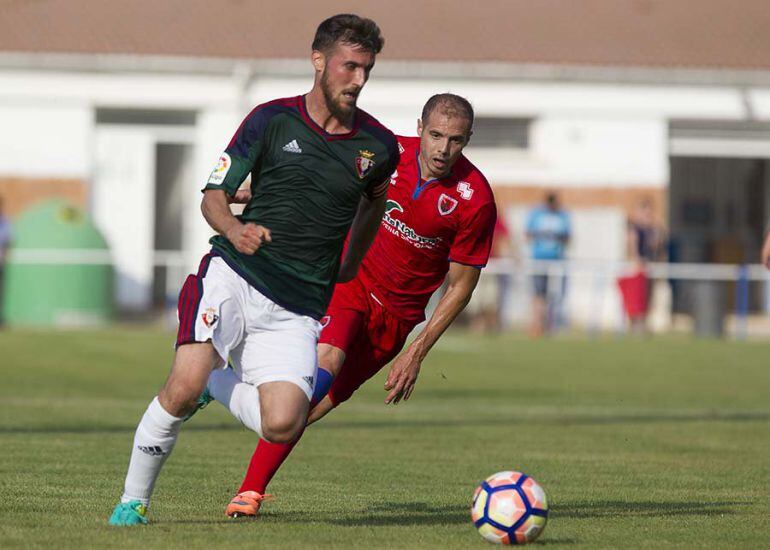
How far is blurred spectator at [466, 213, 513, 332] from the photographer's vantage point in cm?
2575

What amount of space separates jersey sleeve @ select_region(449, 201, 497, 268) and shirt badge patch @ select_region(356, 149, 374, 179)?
46.7 inches

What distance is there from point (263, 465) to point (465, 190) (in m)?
1.86

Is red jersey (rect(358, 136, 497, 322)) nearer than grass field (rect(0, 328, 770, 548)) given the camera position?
No

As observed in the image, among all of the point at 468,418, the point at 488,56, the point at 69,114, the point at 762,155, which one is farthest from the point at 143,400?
the point at 762,155

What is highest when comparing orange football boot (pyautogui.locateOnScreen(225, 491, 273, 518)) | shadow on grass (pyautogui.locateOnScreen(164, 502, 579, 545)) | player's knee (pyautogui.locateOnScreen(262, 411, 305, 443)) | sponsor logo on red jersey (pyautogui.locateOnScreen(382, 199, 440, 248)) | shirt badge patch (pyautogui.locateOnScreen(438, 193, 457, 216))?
shirt badge patch (pyautogui.locateOnScreen(438, 193, 457, 216))

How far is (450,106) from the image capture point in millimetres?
8438

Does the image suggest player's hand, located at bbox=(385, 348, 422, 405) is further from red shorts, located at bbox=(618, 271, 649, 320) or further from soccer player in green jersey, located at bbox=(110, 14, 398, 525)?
red shorts, located at bbox=(618, 271, 649, 320)

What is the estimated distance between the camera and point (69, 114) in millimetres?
28125

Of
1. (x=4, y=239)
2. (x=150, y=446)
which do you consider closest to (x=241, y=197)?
(x=150, y=446)

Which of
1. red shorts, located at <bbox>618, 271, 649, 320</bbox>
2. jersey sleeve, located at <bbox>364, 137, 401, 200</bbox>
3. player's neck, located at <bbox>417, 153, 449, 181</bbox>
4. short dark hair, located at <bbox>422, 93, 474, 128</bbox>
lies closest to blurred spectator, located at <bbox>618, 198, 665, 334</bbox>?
red shorts, located at <bbox>618, 271, 649, 320</bbox>

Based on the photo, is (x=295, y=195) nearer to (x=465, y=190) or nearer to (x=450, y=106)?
(x=450, y=106)

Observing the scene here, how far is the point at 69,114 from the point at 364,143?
69.8 feet

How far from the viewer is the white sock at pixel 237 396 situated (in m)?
7.48

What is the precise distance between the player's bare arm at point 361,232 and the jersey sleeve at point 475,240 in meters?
0.61
